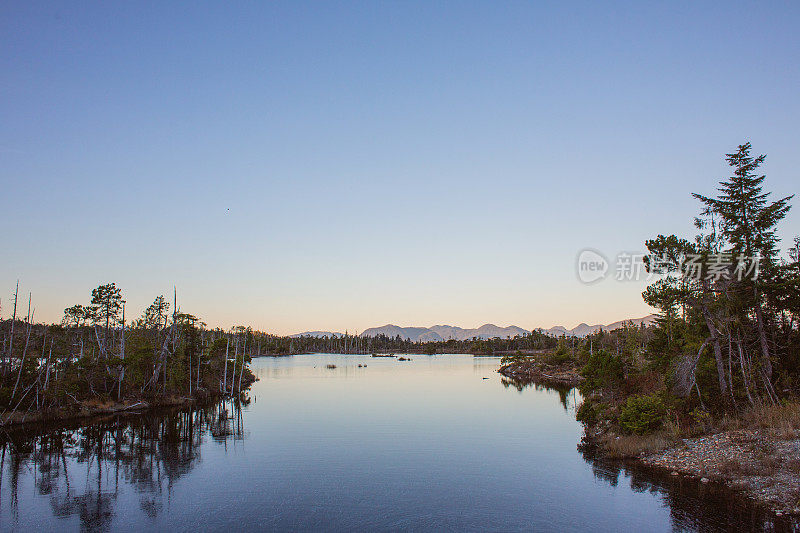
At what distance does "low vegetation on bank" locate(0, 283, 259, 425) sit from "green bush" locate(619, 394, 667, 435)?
54.5 meters

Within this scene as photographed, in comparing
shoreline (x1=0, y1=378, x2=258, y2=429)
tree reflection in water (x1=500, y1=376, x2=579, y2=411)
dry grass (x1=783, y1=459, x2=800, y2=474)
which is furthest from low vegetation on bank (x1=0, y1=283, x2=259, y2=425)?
dry grass (x1=783, y1=459, x2=800, y2=474)

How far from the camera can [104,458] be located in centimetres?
3634

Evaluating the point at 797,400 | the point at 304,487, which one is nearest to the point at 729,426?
the point at 797,400

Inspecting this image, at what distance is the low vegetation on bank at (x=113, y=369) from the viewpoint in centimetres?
4978

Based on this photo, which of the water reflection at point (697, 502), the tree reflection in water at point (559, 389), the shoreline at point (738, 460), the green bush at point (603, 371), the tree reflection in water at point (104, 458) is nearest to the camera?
the water reflection at point (697, 502)

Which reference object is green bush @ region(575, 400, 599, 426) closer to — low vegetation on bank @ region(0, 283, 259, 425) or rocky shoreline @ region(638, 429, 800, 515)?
rocky shoreline @ region(638, 429, 800, 515)

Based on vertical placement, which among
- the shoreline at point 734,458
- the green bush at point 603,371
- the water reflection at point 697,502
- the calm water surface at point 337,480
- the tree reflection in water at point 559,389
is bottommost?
the tree reflection in water at point 559,389

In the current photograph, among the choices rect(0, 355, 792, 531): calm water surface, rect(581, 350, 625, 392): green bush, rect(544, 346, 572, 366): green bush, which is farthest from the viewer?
rect(544, 346, 572, 366): green bush

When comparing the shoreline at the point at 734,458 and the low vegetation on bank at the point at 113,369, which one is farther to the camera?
the low vegetation on bank at the point at 113,369

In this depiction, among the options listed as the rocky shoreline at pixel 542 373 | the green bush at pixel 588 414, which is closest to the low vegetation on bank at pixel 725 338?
the green bush at pixel 588 414

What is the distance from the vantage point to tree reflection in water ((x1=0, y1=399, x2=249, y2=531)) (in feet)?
86.8

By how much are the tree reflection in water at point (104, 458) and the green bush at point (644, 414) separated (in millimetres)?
32056

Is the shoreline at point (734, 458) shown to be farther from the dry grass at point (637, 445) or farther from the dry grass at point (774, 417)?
the dry grass at point (774, 417)

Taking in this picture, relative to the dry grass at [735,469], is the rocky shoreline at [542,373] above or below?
below
